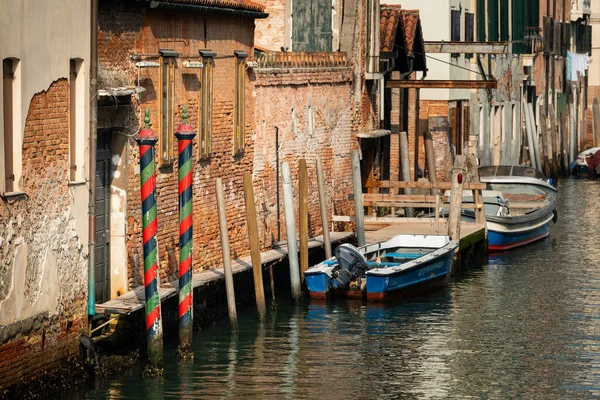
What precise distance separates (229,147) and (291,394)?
6.19 meters

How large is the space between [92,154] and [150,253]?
3.92 ft

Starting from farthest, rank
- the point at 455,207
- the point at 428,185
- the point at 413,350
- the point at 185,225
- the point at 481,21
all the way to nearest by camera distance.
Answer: the point at 481,21 < the point at 428,185 < the point at 455,207 < the point at 413,350 < the point at 185,225

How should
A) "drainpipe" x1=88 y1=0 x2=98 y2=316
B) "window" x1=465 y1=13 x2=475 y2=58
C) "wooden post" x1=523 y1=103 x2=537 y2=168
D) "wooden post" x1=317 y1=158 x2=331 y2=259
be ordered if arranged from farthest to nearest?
"wooden post" x1=523 y1=103 x2=537 y2=168, "window" x1=465 y1=13 x2=475 y2=58, "wooden post" x1=317 y1=158 x2=331 y2=259, "drainpipe" x1=88 y1=0 x2=98 y2=316

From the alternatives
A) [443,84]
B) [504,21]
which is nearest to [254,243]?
[443,84]

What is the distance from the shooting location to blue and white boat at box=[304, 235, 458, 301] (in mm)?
19984

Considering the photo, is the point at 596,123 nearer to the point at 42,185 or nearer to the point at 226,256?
the point at 226,256

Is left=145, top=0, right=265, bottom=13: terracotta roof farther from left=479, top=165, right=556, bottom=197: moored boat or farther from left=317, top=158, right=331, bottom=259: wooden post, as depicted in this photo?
left=479, top=165, right=556, bottom=197: moored boat

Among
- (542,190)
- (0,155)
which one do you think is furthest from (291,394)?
(542,190)

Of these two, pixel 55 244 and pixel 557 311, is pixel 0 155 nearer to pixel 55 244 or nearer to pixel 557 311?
pixel 55 244

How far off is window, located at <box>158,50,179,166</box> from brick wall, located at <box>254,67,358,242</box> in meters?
3.53

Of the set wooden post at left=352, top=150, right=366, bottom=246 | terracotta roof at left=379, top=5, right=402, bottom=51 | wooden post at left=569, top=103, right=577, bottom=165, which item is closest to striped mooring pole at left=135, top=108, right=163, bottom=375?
wooden post at left=352, top=150, right=366, bottom=246

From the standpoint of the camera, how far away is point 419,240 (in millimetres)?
22984

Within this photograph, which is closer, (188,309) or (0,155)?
(0,155)

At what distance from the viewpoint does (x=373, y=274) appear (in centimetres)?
2005
